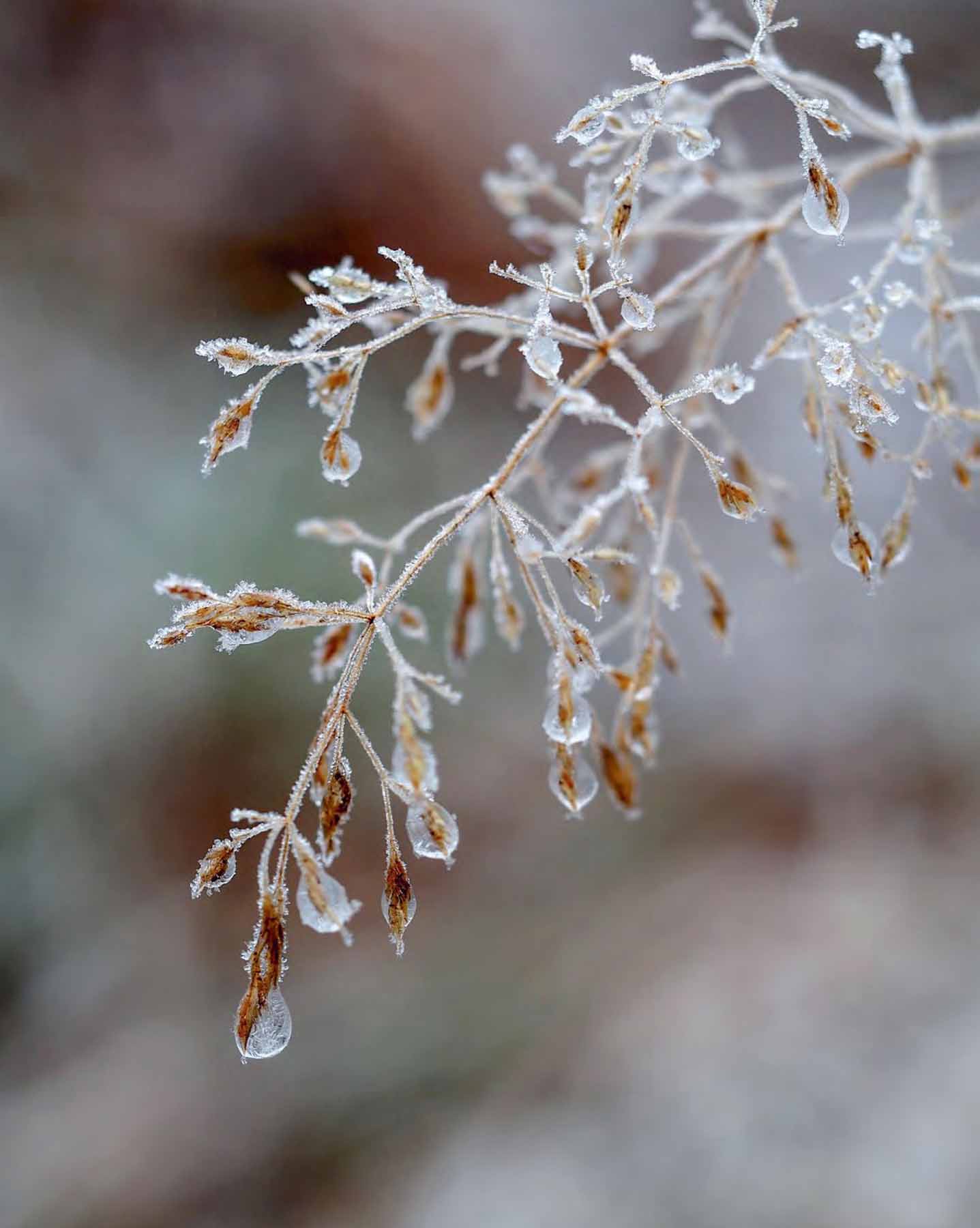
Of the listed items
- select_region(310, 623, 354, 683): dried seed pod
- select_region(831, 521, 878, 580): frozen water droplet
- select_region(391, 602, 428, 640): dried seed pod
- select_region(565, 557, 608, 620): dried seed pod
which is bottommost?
select_region(831, 521, 878, 580): frozen water droplet

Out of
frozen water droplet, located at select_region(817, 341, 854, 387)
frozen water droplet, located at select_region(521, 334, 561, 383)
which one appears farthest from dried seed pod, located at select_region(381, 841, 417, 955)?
frozen water droplet, located at select_region(817, 341, 854, 387)

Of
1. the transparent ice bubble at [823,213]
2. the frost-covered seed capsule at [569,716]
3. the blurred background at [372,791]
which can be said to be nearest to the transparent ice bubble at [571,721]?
the frost-covered seed capsule at [569,716]

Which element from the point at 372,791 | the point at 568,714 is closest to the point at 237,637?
the point at 568,714

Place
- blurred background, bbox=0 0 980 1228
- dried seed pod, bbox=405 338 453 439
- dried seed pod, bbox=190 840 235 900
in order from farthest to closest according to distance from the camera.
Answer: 1. blurred background, bbox=0 0 980 1228
2. dried seed pod, bbox=405 338 453 439
3. dried seed pod, bbox=190 840 235 900

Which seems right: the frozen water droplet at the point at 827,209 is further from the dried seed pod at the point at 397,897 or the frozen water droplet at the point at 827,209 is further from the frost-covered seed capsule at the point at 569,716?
the dried seed pod at the point at 397,897

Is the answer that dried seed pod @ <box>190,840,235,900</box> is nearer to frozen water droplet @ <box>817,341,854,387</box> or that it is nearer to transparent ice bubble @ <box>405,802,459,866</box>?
transparent ice bubble @ <box>405,802,459,866</box>

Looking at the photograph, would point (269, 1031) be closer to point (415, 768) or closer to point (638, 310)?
point (415, 768)
